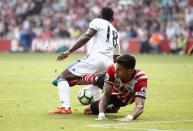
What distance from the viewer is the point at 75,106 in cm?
1491

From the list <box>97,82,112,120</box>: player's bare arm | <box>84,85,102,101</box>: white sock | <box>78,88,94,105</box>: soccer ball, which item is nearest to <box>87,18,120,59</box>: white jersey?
<box>84,85,102,101</box>: white sock

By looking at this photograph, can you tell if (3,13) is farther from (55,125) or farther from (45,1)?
(55,125)

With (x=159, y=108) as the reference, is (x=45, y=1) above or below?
above

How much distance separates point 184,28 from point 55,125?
31751 mm

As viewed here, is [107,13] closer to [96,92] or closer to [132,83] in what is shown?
[96,92]

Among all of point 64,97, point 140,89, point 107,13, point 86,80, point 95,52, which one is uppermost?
point 107,13

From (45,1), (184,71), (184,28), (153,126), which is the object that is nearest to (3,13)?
(45,1)

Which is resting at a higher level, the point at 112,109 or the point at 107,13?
the point at 107,13

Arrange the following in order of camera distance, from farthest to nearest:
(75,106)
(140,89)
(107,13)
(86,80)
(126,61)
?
(75,106), (107,13), (86,80), (140,89), (126,61)

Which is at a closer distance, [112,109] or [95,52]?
[112,109]

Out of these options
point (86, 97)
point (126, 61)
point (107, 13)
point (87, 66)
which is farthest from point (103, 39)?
point (126, 61)

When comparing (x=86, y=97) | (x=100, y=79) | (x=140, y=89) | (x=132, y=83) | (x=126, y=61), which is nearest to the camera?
(x=126, y=61)

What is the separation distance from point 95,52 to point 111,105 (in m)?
1.28

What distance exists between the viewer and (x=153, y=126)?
11.3 meters
